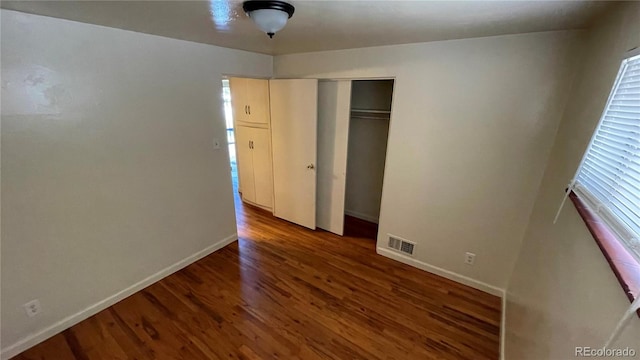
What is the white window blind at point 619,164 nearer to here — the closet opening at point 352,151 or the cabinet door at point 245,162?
the closet opening at point 352,151

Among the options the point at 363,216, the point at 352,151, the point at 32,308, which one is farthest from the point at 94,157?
the point at 363,216

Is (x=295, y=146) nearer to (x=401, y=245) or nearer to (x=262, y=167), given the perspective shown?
(x=262, y=167)

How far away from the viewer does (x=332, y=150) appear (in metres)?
3.08

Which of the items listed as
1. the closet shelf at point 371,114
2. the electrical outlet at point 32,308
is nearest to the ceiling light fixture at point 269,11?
the closet shelf at point 371,114

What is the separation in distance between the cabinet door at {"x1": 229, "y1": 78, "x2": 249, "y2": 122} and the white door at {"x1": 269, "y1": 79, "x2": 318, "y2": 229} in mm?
534

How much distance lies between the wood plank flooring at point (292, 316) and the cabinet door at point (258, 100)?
5.86ft

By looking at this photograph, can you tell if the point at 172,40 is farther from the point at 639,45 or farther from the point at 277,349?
the point at 639,45

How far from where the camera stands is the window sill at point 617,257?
0.67 m

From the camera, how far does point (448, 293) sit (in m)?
2.37

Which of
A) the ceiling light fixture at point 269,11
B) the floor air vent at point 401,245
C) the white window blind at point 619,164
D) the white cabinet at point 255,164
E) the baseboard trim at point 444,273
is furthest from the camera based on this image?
the white cabinet at point 255,164

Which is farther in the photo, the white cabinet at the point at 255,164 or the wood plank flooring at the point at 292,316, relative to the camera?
the white cabinet at the point at 255,164

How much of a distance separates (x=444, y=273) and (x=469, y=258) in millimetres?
300

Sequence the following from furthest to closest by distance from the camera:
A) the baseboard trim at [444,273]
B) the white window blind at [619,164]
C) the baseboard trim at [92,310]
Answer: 1. the baseboard trim at [444,273]
2. the baseboard trim at [92,310]
3. the white window blind at [619,164]

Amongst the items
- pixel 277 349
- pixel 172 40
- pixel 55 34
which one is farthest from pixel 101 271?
pixel 172 40
